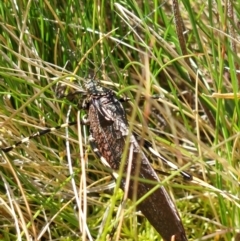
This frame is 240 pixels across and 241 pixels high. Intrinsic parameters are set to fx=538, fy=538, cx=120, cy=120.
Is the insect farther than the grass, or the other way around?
the grass

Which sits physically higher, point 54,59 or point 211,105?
point 54,59

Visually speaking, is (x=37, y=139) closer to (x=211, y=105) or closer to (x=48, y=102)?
(x=48, y=102)

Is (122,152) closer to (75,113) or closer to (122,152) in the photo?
(122,152)

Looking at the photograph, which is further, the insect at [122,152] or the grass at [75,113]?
the grass at [75,113]

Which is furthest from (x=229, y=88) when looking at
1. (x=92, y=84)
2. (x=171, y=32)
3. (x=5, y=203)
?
(x=5, y=203)

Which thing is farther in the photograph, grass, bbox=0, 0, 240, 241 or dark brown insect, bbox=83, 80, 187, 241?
Answer: grass, bbox=0, 0, 240, 241

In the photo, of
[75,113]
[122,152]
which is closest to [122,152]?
[122,152]

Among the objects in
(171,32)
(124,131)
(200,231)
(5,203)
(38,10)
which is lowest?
(200,231)
